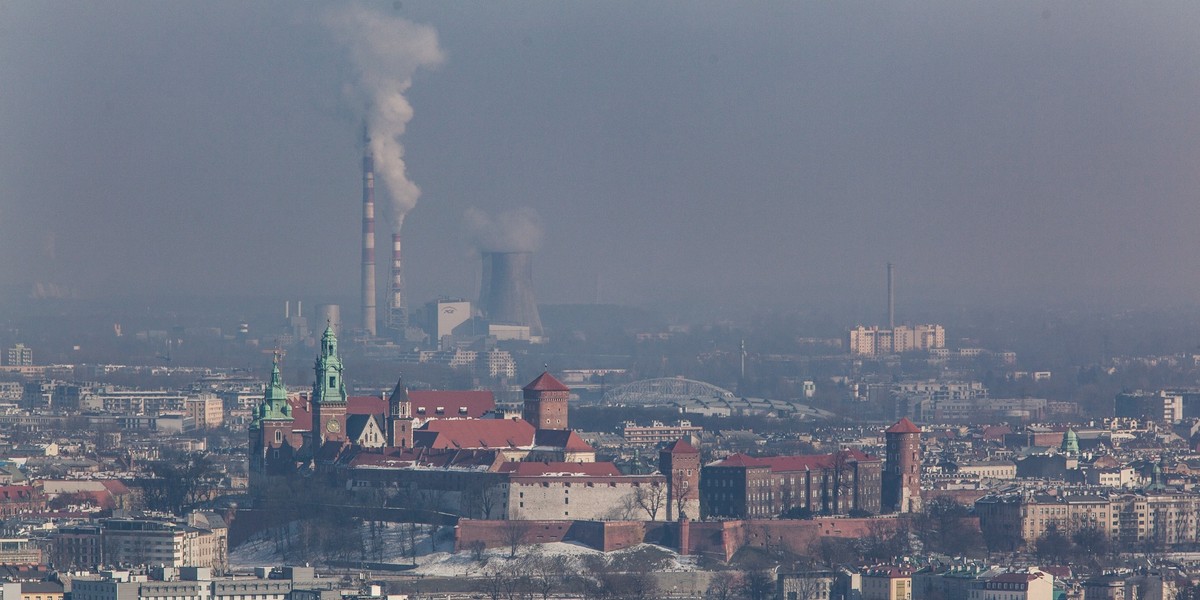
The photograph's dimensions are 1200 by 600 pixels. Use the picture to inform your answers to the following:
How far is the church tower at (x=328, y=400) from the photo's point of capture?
76.5m

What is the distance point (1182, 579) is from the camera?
198 feet

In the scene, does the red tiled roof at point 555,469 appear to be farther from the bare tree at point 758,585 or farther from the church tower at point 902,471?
the bare tree at point 758,585

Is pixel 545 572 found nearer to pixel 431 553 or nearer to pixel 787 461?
pixel 431 553

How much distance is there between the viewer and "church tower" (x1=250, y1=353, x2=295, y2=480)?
76000 millimetres

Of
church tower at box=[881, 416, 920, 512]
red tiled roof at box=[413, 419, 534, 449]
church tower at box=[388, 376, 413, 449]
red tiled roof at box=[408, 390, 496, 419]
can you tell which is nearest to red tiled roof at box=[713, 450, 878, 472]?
church tower at box=[881, 416, 920, 512]

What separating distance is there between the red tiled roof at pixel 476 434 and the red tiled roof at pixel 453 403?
4.19 meters

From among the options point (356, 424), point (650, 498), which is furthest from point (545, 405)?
point (650, 498)

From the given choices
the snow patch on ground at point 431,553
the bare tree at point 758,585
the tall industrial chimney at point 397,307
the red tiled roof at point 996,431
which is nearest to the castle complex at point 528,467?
the snow patch on ground at point 431,553

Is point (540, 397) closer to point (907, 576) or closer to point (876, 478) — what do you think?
point (876, 478)

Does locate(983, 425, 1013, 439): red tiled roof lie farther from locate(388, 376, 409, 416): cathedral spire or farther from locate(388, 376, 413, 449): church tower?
locate(388, 376, 413, 449): church tower

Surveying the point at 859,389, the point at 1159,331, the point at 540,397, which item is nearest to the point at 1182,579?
the point at 540,397

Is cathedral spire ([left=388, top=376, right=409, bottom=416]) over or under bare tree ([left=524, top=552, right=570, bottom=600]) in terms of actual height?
over

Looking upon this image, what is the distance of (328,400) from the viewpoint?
252 ft

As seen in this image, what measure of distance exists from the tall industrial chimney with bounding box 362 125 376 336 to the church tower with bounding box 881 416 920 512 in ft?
182
